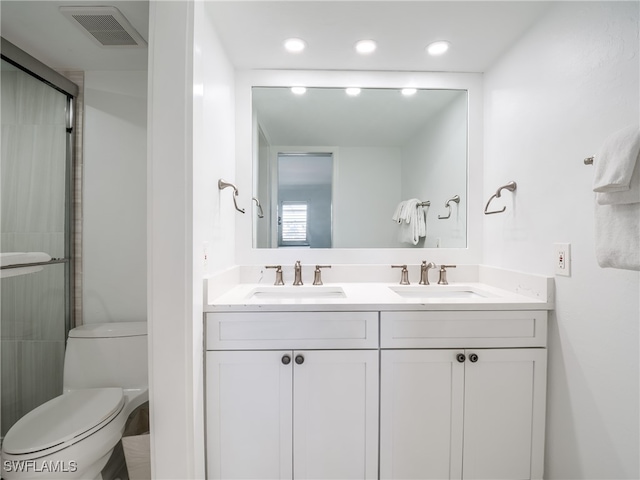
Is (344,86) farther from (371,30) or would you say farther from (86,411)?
(86,411)

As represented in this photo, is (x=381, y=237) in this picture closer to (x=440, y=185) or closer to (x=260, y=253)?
(x=440, y=185)

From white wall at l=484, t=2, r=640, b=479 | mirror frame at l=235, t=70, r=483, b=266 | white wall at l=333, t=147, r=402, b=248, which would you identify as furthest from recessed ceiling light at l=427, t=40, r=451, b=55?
white wall at l=333, t=147, r=402, b=248

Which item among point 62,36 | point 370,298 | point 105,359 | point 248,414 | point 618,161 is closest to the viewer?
point 618,161

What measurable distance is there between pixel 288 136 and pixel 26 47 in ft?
4.55

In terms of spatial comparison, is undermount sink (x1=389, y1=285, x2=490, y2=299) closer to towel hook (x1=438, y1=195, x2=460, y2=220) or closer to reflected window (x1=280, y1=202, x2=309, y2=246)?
towel hook (x1=438, y1=195, x2=460, y2=220)

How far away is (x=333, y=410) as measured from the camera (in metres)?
1.24

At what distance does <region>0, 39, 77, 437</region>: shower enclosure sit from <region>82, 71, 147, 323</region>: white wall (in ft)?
0.33

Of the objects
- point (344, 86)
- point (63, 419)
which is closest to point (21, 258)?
point (63, 419)

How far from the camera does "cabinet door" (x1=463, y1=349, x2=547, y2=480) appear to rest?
1251 mm

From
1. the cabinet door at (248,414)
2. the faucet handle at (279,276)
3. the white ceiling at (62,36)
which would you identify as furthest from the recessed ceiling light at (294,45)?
the cabinet door at (248,414)

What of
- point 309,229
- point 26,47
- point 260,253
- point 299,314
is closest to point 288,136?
point 309,229

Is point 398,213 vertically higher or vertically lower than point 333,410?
higher

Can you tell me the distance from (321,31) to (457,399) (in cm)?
173

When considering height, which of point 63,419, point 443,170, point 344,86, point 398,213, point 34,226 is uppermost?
point 344,86
